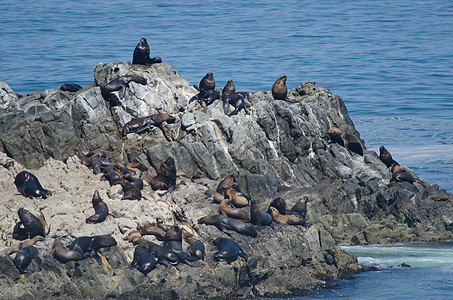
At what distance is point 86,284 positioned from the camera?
1318 cm

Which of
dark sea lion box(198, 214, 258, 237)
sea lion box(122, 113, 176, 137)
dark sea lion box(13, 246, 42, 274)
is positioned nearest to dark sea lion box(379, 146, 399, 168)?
sea lion box(122, 113, 176, 137)

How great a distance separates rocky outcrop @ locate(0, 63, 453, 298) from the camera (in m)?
15.0

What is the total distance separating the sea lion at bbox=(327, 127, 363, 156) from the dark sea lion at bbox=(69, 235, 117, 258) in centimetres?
923

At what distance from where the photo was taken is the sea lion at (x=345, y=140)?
828 inches

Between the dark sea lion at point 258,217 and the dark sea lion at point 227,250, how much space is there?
1.31 metres

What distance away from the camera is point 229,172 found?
18828 millimetres

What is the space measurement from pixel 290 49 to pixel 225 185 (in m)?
33.5

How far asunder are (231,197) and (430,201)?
22.2 feet

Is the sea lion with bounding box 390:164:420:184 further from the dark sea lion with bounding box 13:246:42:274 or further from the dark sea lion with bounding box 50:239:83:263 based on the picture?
the dark sea lion with bounding box 13:246:42:274

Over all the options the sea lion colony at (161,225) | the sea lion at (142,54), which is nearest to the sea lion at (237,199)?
the sea lion colony at (161,225)

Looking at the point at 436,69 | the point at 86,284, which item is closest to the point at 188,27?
the point at 436,69

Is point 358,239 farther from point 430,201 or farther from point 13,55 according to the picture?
point 13,55

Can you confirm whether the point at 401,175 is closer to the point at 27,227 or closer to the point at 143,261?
the point at 143,261

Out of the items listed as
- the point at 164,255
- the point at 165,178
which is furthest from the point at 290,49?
the point at 164,255
